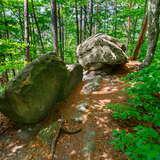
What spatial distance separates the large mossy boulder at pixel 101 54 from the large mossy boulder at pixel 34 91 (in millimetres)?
3358

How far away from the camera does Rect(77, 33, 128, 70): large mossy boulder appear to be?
962cm

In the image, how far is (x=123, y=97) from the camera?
7.10 meters

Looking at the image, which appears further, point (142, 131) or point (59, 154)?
point (59, 154)

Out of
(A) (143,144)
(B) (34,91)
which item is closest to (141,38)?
(B) (34,91)

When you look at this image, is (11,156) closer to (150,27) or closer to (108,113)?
(108,113)

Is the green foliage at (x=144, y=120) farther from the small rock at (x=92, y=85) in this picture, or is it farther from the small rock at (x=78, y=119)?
the small rock at (x=92, y=85)

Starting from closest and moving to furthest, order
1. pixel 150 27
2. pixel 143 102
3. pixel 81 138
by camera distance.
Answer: pixel 143 102 → pixel 81 138 → pixel 150 27

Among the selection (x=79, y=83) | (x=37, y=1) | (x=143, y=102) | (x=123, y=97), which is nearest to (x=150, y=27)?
(x=123, y=97)

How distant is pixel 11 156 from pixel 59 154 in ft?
4.04

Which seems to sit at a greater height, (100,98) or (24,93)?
(24,93)

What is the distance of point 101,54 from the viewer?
9.70m

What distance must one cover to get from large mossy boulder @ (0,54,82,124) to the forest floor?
39 cm

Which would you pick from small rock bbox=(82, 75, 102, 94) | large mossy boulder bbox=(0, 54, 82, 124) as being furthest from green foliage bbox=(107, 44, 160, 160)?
small rock bbox=(82, 75, 102, 94)

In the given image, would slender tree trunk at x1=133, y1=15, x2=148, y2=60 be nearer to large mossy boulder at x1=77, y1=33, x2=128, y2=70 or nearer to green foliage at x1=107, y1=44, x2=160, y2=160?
large mossy boulder at x1=77, y1=33, x2=128, y2=70
